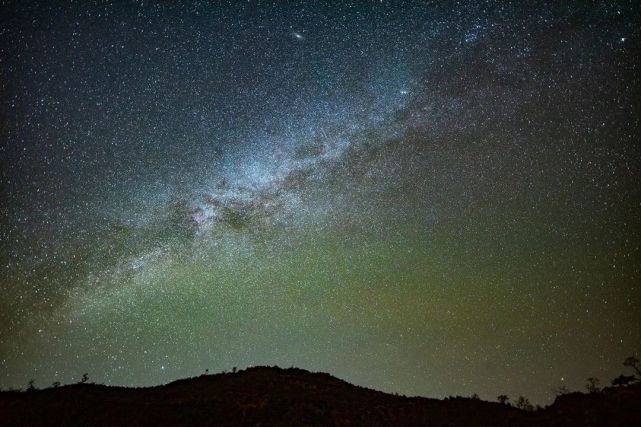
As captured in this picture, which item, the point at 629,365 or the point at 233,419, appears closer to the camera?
the point at 233,419

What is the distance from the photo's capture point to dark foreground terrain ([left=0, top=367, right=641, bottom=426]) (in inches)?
622

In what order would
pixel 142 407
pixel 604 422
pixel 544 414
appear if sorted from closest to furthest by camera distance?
pixel 604 422, pixel 544 414, pixel 142 407

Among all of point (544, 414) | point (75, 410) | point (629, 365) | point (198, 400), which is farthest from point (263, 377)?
point (629, 365)

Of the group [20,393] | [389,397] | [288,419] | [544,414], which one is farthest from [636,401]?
[20,393]

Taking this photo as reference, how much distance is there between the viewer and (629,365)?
59.5ft

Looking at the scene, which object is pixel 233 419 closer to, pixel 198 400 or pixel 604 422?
pixel 198 400

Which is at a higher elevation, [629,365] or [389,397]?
[629,365]

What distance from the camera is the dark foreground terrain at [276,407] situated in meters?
15.8

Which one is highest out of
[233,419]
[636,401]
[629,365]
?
[629,365]

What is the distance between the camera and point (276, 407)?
17047 millimetres

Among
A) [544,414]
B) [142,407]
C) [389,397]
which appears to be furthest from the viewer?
[389,397]

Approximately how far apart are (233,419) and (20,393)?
11982 mm

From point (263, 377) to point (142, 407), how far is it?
5653mm

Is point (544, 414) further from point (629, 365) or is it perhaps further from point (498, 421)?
point (629, 365)
